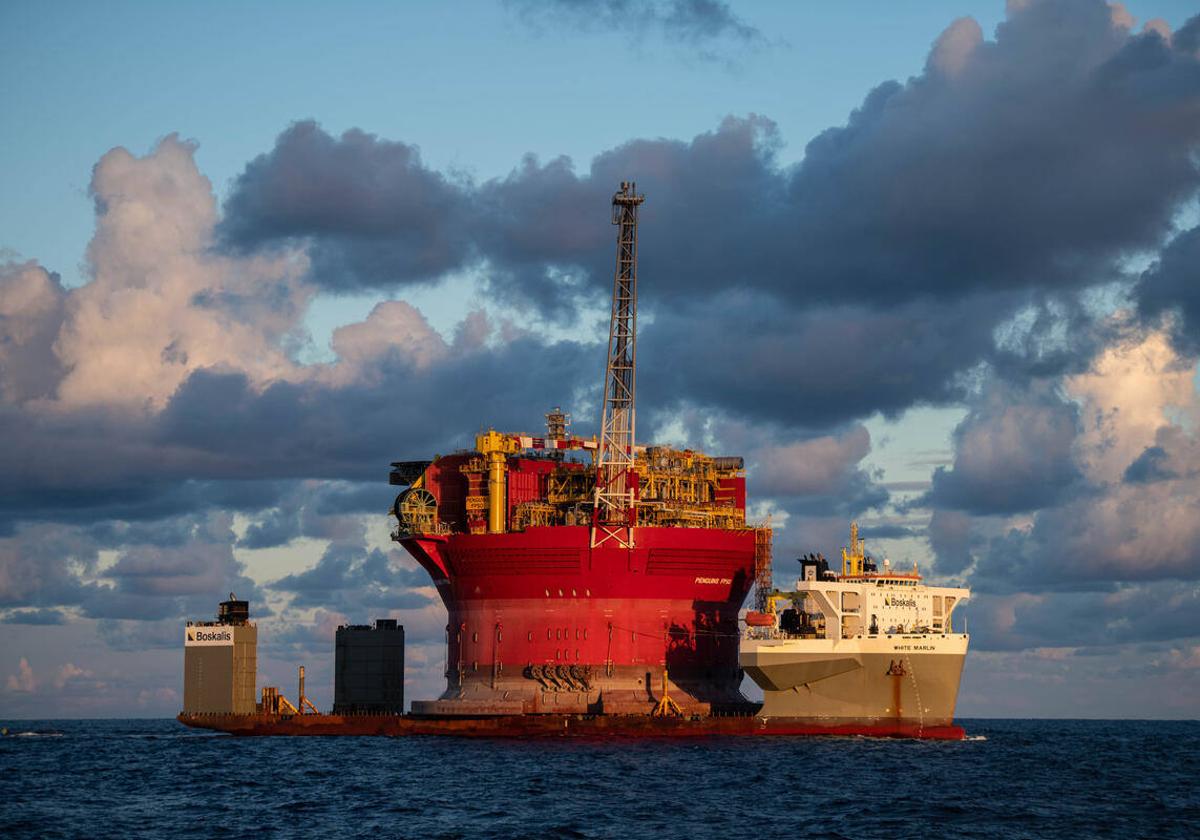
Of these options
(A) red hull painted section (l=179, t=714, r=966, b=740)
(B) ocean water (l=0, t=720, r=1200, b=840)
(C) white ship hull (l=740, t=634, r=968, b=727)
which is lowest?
(B) ocean water (l=0, t=720, r=1200, b=840)

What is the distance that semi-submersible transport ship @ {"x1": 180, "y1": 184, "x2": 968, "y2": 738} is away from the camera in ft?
360

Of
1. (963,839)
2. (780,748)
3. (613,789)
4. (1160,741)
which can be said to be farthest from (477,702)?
(1160,741)

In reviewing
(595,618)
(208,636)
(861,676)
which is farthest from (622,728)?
(208,636)

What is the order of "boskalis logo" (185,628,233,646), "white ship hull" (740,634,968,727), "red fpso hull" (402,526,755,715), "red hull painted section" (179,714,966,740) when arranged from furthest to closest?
"boskalis logo" (185,628,233,646) < "red fpso hull" (402,526,755,715) < "red hull painted section" (179,714,966,740) < "white ship hull" (740,634,968,727)

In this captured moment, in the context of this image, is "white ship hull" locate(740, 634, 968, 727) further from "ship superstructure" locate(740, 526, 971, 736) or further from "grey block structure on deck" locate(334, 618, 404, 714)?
"grey block structure on deck" locate(334, 618, 404, 714)

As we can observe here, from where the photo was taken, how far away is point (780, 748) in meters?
108

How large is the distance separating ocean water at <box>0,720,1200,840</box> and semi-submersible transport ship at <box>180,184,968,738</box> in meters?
3.11

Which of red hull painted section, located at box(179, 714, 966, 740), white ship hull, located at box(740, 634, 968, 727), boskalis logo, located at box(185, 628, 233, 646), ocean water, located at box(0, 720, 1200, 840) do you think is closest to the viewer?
ocean water, located at box(0, 720, 1200, 840)

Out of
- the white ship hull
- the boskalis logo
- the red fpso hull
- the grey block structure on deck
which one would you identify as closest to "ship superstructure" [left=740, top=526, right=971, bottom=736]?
the white ship hull

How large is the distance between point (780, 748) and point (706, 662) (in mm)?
14074

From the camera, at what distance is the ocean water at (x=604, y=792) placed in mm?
74938

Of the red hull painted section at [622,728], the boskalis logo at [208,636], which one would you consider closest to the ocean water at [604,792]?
the red hull painted section at [622,728]

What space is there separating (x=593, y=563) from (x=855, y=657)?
19589 mm

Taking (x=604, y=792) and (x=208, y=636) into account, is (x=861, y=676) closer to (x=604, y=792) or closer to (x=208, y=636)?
(x=604, y=792)
